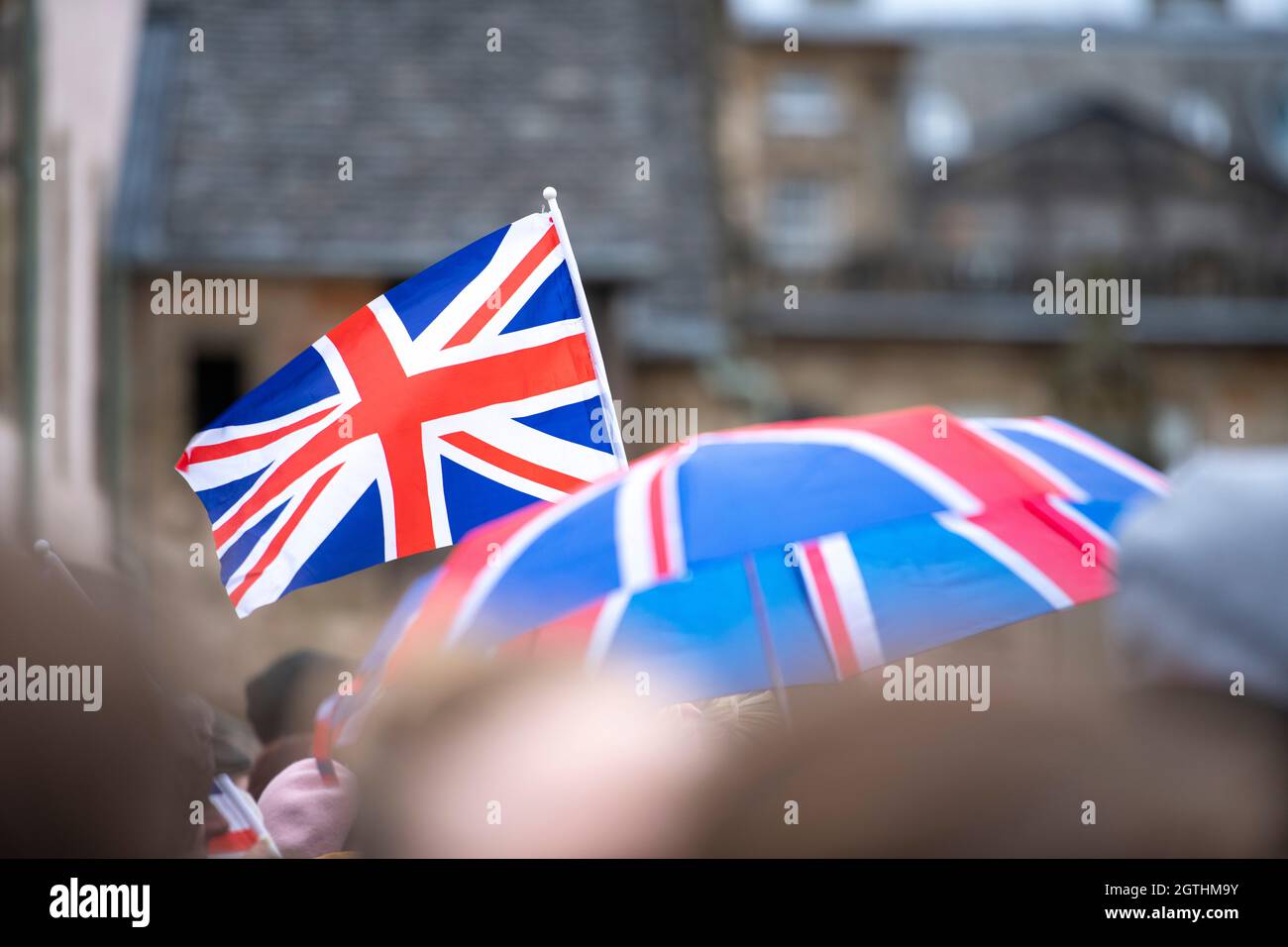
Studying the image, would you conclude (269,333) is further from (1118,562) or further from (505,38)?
(1118,562)

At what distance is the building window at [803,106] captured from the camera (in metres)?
37.3

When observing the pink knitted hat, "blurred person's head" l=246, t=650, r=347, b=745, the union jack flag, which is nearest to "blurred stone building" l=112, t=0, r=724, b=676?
"blurred person's head" l=246, t=650, r=347, b=745

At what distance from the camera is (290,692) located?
4.01 meters

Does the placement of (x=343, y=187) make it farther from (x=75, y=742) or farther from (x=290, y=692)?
(x=75, y=742)

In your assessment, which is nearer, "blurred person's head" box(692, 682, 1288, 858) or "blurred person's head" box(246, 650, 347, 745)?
"blurred person's head" box(692, 682, 1288, 858)

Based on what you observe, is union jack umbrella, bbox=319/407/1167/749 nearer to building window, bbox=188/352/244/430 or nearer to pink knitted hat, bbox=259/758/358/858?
pink knitted hat, bbox=259/758/358/858

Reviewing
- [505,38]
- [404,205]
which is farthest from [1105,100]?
[404,205]

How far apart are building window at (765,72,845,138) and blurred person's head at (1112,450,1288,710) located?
119 feet

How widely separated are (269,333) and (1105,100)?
81.3 feet

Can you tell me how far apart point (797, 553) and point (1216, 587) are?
1.86 meters

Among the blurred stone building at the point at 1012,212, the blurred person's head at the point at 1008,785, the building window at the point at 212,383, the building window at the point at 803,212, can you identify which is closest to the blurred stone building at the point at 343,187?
the building window at the point at 212,383

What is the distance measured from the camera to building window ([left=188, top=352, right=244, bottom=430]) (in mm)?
14508

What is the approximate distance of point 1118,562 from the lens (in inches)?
76.2
